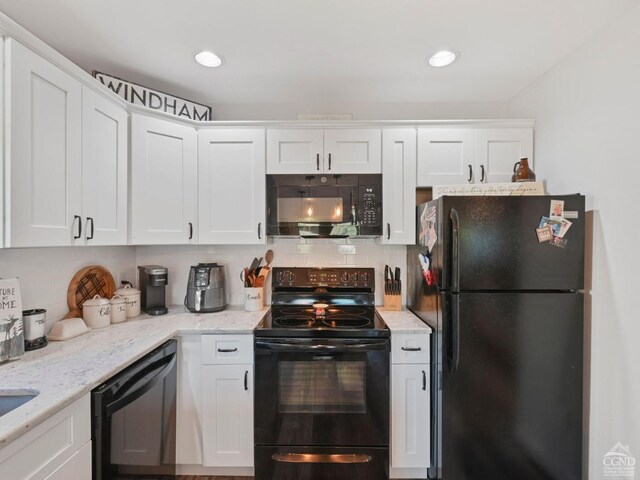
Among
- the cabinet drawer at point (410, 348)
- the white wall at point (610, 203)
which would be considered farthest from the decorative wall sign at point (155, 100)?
the white wall at point (610, 203)

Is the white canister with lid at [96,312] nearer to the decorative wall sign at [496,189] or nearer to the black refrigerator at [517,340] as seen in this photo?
the black refrigerator at [517,340]

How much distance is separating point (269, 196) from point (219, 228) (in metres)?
0.41

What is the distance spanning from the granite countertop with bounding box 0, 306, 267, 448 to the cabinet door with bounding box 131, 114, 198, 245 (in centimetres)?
53

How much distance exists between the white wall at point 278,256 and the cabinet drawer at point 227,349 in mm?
A: 601

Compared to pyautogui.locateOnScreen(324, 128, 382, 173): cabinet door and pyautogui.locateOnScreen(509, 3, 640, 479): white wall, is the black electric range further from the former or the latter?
pyautogui.locateOnScreen(509, 3, 640, 479): white wall

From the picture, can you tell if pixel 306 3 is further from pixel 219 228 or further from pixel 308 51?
pixel 219 228

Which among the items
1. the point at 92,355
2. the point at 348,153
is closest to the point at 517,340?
the point at 348,153

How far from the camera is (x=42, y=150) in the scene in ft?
4.09

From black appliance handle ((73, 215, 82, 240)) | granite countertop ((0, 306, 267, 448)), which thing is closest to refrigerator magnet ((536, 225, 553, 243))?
granite countertop ((0, 306, 267, 448))

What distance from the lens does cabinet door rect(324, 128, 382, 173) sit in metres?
2.04

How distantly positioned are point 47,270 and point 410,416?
2183 millimetres

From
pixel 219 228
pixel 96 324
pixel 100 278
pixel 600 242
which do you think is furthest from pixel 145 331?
pixel 600 242

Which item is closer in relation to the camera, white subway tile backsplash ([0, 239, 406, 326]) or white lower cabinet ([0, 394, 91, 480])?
white lower cabinet ([0, 394, 91, 480])

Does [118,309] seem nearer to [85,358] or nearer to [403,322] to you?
[85,358]
